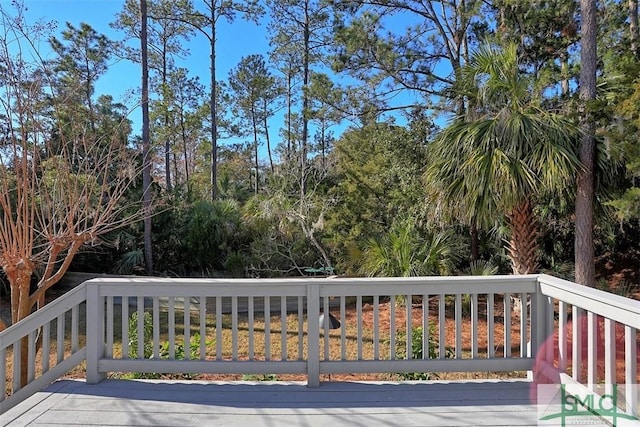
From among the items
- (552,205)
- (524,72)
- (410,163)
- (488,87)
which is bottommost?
(552,205)

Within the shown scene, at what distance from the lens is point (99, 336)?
8.65ft

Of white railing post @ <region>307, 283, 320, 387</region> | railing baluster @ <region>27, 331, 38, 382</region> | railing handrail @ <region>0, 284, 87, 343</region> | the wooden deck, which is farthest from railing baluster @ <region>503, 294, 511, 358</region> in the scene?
railing baluster @ <region>27, 331, 38, 382</region>

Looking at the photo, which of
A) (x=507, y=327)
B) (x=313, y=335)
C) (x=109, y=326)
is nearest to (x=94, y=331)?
(x=109, y=326)

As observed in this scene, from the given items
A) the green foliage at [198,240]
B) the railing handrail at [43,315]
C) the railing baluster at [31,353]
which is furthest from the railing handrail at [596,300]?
the green foliage at [198,240]

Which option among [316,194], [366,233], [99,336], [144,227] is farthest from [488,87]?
[144,227]

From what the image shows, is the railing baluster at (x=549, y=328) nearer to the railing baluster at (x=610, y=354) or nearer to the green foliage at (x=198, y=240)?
the railing baluster at (x=610, y=354)

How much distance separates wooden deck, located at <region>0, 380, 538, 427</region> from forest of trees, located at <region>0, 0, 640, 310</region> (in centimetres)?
138

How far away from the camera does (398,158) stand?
7.29 metres

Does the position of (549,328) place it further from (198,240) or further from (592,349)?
(198,240)

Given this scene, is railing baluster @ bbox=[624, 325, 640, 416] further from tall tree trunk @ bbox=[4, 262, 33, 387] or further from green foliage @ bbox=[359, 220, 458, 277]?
tall tree trunk @ bbox=[4, 262, 33, 387]

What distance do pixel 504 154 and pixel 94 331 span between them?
459 centimetres

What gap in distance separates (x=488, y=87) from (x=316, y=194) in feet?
13.5

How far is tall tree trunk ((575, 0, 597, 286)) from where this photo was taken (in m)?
4.74

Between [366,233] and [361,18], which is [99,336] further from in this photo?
[361,18]
